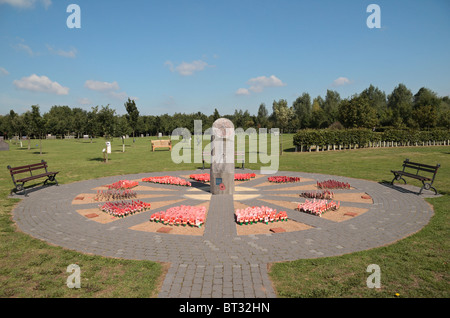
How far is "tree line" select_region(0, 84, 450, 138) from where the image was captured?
37250mm

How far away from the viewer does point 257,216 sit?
782 centimetres

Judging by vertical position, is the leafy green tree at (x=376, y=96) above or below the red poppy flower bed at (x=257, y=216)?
above

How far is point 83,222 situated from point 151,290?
4.65 metres

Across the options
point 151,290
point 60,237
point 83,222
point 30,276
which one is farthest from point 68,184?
point 151,290

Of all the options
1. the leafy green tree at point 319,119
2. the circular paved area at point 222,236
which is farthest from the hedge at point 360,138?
the leafy green tree at point 319,119

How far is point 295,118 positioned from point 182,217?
109758 mm

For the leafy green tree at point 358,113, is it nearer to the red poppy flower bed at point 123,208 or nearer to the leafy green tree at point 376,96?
the leafy green tree at point 376,96

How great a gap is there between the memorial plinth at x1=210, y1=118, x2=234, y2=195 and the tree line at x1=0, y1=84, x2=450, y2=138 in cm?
2152

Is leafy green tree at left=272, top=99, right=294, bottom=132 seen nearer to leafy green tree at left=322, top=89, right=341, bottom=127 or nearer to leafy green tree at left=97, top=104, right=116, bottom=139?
leafy green tree at left=322, top=89, right=341, bottom=127

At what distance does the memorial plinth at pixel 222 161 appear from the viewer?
435 inches

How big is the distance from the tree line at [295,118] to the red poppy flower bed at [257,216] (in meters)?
25.4

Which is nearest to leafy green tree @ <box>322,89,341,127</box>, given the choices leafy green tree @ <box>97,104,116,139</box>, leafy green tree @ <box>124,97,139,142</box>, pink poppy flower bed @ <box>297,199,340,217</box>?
leafy green tree @ <box>124,97,139,142</box>

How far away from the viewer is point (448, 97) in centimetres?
10806
